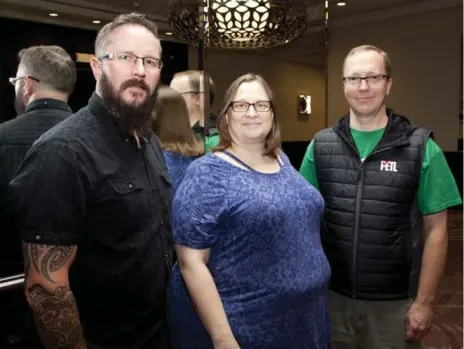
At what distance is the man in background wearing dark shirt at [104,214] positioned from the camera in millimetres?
1115

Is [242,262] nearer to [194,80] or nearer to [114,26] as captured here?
[114,26]

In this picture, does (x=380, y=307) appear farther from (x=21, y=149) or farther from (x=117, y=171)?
(x=21, y=149)

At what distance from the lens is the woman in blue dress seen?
4.88 feet

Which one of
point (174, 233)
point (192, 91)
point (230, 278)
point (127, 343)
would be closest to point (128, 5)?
point (192, 91)

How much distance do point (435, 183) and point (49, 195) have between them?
1.38 metres

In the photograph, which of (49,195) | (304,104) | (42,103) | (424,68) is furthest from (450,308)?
(424,68)

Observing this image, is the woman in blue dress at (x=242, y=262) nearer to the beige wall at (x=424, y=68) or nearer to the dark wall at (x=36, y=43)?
the dark wall at (x=36, y=43)

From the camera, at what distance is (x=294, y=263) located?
1.54m

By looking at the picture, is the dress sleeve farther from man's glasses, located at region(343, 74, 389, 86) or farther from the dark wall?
man's glasses, located at region(343, 74, 389, 86)

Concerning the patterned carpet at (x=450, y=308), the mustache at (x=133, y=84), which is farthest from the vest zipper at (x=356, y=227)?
the patterned carpet at (x=450, y=308)

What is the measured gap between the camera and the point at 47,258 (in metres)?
1.12

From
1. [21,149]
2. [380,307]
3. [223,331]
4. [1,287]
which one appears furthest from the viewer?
[380,307]

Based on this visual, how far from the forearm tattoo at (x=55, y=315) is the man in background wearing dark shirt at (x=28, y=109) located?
0.66m

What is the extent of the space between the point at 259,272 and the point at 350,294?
57 centimetres
